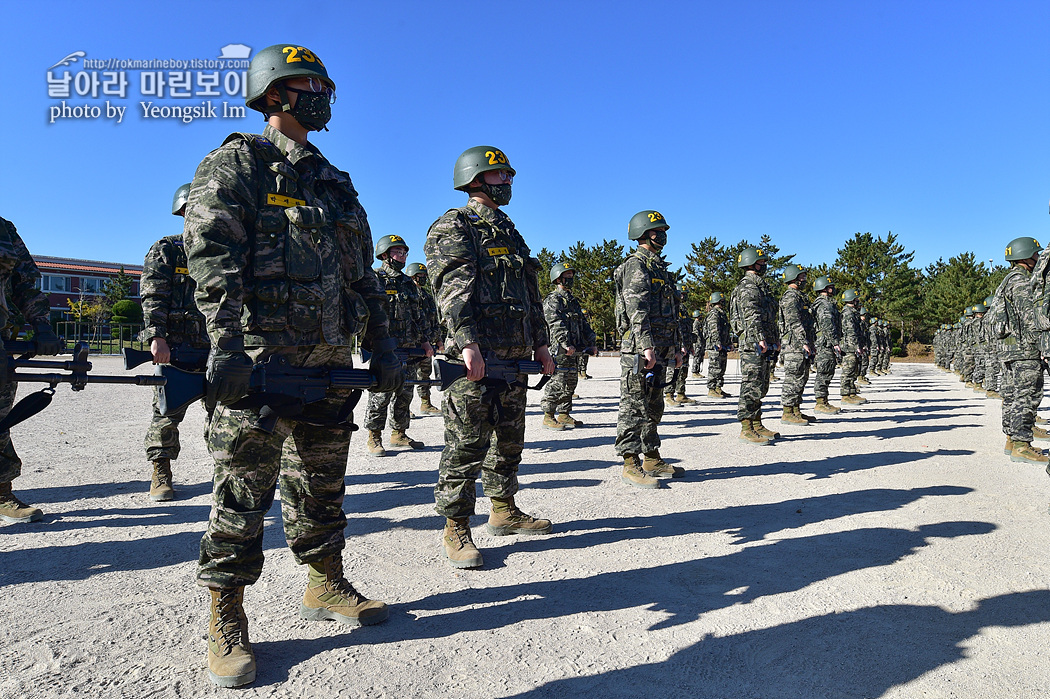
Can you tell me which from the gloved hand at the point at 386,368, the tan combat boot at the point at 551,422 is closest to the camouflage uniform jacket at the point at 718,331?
the tan combat boot at the point at 551,422

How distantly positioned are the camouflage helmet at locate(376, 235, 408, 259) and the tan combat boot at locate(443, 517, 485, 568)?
6381mm

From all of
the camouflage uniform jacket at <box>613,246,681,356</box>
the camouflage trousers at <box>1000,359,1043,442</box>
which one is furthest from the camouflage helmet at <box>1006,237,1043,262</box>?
the camouflage uniform jacket at <box>613,246,681,356</box>

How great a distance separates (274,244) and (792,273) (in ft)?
36.3

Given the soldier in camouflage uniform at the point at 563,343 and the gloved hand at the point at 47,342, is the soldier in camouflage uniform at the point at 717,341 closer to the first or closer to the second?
the soldier in camouflage uniform at the point at 563,343

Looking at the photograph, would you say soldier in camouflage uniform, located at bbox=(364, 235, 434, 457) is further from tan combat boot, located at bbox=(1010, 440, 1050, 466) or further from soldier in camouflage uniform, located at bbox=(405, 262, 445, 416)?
tan combat boot, located at bbox=(1010, 440, 1050, 466)

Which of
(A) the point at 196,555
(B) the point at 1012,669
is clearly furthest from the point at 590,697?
(A) the point at 196,555

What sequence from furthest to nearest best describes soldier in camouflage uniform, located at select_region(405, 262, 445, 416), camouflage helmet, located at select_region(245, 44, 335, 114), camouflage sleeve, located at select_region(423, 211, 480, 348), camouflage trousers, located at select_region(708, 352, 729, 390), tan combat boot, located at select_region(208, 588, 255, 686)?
1. camouflage trousers, located at select_region(708, 352, 729, 390)
2. soldier in camouflage uniform, located at select_region(405, 262, 445, 416)
3. camouflage sleeve, located at select_region(423, 211, 480, 348)
4. camouflage helmet, located at select_region(245, 44, 335, 114)
5. tan combat boot, located at select_region(208, 588, 255, 686)

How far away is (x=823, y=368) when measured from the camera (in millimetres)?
13250

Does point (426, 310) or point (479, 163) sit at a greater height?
point (479, 163)

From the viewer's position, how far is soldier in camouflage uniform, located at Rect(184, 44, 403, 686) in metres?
2.69

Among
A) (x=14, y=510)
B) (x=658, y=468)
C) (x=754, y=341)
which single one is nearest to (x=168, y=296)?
(x=14, y=510)

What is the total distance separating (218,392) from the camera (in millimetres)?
2500

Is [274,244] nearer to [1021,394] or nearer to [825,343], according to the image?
[1021,394]

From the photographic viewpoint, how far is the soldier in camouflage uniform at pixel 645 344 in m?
6.41
